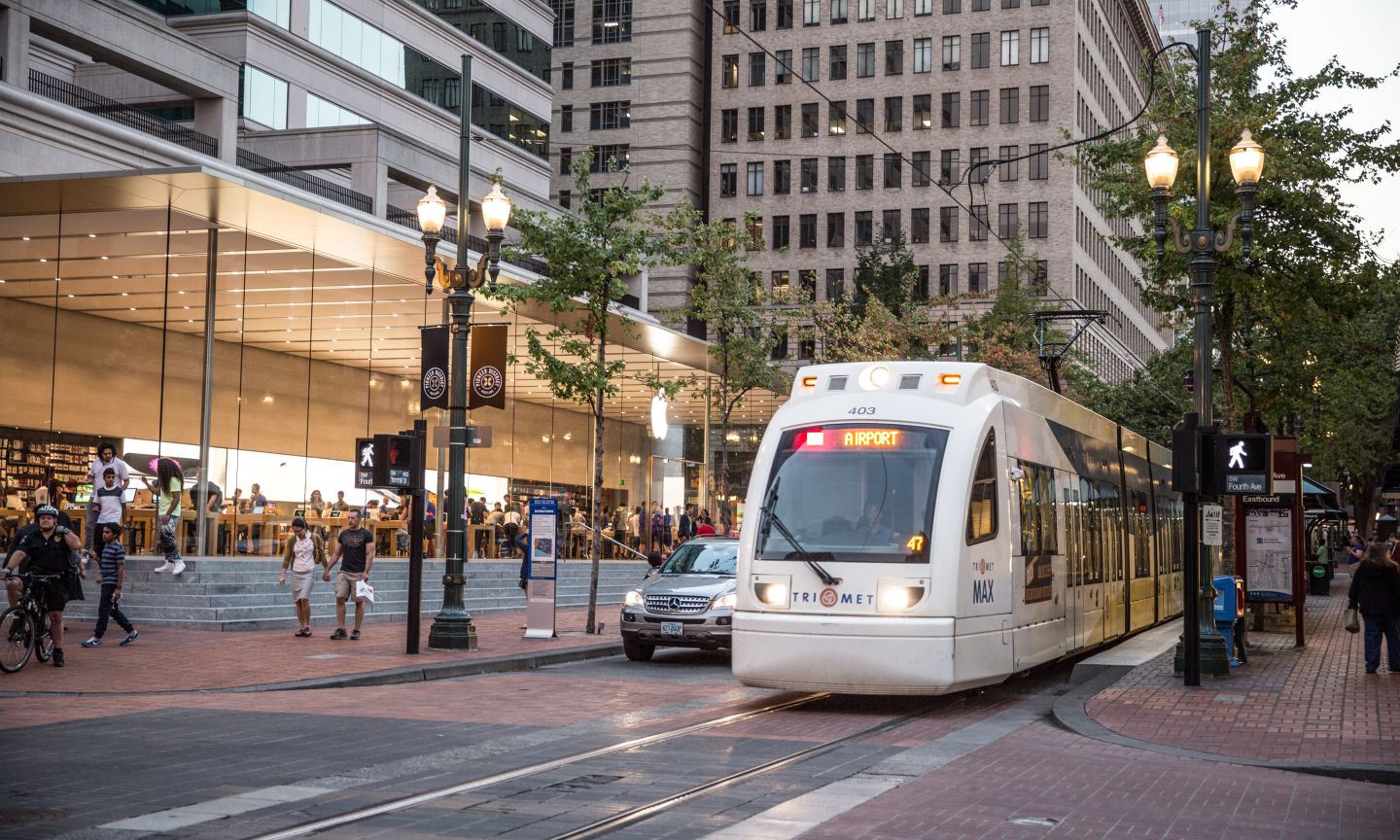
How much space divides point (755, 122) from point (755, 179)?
10.3 feet

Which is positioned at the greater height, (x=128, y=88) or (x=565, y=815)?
(x=128, y=88)

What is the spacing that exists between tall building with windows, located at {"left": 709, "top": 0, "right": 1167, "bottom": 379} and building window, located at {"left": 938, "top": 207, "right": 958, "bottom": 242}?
0.24 feet

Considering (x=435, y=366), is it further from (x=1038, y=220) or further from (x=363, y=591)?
(x=1038, y=220)

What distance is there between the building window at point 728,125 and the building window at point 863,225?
830cm

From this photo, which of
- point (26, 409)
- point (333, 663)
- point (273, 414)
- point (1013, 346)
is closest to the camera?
point (333, 663)

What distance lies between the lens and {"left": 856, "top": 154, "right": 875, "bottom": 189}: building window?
84.2 metres

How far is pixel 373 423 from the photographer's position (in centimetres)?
3875

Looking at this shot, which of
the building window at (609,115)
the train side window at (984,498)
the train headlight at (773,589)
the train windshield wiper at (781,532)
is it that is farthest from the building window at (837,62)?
the train headlight at (773,589)

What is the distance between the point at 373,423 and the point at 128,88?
39.1ft

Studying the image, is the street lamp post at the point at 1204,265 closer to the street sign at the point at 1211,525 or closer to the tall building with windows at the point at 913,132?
the street sign at the point at 1211,525

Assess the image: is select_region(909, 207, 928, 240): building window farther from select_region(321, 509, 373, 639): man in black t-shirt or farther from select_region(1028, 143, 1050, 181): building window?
select_region(321, 509, 373, 639): man in black t-shirt

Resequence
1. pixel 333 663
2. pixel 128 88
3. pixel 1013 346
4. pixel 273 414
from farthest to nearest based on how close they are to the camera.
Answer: pixel 1013 346 → pixel 128 88 → pixel 273 414 → pixel 333 663

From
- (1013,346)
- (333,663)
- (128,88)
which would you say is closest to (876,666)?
(333,663)

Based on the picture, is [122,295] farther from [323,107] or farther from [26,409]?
[323,107]
